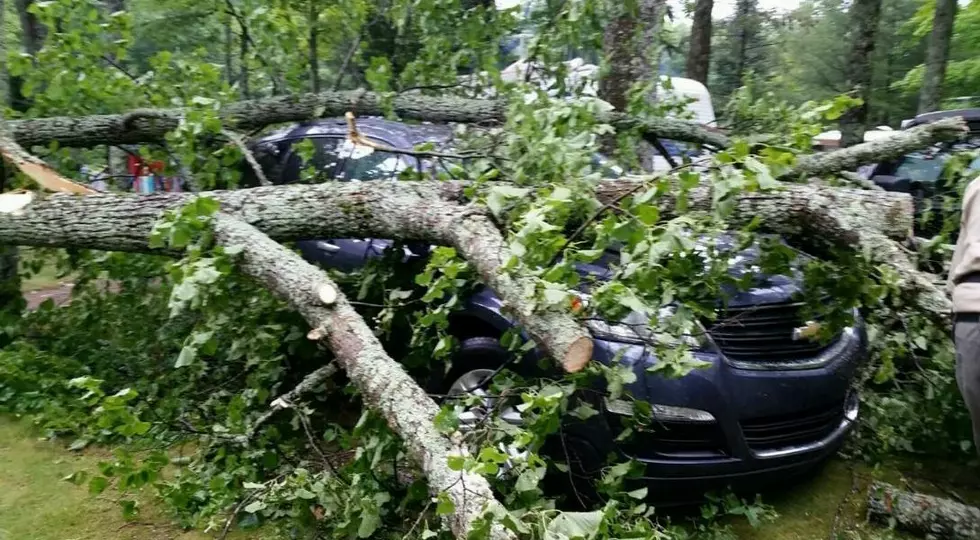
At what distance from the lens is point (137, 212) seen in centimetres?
406

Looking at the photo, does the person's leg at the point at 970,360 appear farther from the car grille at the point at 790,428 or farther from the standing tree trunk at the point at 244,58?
the standing tree trunk at the point at 244,58

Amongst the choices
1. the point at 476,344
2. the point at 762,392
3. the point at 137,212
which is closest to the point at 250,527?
the point at 476,344

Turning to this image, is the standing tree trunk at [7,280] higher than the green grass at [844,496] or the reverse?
higher

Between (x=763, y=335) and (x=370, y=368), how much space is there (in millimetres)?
1932

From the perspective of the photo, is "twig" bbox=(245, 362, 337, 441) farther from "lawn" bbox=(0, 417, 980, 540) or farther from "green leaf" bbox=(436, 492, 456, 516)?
"green leaf" bbox=(436, 492, 456, 516)

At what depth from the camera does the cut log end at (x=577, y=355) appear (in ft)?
7.70

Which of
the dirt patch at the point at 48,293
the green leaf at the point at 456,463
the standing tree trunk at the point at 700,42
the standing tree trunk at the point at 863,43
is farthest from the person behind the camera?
the standing tree trunk at the point at 700,42

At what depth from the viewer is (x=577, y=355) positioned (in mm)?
2363

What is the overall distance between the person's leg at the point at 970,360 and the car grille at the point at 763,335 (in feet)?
3.21

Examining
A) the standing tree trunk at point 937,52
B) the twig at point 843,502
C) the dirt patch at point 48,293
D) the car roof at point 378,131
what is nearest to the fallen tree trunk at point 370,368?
the car roof at point 378,131

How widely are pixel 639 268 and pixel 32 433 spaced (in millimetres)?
3996

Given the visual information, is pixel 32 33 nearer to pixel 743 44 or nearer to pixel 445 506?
pixel 445 506

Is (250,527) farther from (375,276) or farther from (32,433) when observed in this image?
(32,433)

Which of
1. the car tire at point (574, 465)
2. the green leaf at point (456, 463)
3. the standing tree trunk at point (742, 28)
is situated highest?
the standing tree trunk at point (742, 28)
